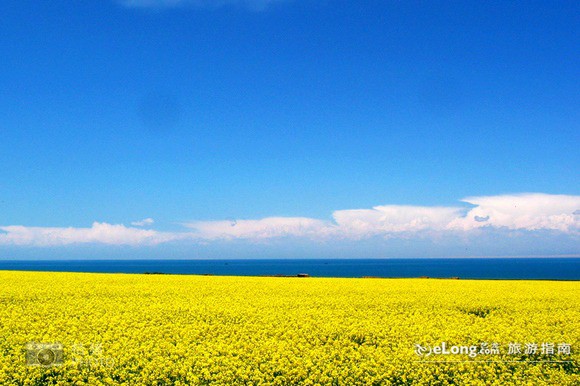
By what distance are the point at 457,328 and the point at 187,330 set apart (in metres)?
9.38

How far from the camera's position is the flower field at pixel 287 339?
10.9 metres

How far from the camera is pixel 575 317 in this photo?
18.6 metres

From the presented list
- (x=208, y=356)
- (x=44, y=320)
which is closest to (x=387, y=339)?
(x=208, y=356)

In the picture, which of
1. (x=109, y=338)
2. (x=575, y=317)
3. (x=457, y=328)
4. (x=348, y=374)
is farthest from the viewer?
(x=575, y=317)

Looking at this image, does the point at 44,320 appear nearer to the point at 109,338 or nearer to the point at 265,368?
the point at 109,338

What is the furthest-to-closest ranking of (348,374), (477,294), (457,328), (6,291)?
(477,294) → (6,291) → (457,328) → (348,374)

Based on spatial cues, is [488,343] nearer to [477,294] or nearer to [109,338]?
[109,338]

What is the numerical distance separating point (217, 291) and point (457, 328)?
50.4ft

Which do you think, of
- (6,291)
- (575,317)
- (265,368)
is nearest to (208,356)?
(265,368)

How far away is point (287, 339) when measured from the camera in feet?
45.6

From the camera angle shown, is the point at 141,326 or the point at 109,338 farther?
the point at 141,326

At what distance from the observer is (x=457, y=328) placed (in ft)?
52.5

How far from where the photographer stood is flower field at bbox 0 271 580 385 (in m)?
10.9

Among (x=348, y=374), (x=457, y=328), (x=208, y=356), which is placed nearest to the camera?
(x=348, y=374)
